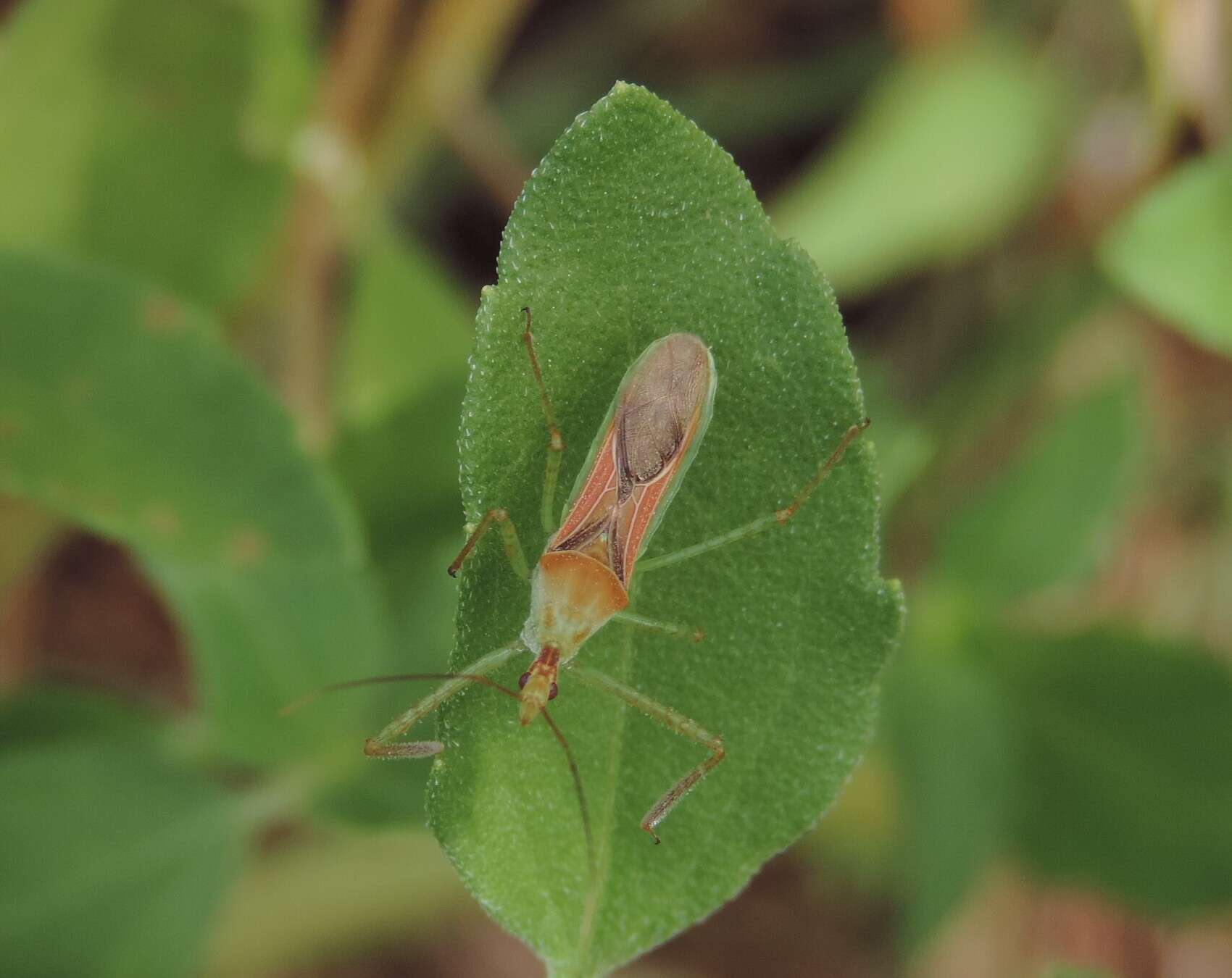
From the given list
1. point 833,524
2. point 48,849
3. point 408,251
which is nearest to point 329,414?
point 408,251

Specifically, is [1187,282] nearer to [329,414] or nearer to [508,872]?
[508,872]

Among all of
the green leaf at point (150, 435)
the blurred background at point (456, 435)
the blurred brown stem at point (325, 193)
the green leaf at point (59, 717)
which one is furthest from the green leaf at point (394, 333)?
the green leaf at point (150, 435)

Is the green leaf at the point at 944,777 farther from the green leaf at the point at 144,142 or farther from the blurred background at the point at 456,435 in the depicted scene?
the green leaf at the point at 144,142

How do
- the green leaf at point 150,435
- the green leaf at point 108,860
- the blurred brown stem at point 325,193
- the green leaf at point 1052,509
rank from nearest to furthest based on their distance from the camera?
1. the green leaf at point 150,435
2. the green leaf at point 108,860
3. the green leaf at point 1052,509
4. the blurred brown stem at point 325,193

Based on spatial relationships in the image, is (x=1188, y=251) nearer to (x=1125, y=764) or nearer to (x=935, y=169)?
(x=1125, y=764)

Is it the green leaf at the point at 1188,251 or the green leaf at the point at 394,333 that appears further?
the green leaf at the point at 394,333

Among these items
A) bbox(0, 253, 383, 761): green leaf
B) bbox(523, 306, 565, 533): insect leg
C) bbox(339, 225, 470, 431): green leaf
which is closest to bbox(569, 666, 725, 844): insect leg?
bbox(523, 306, 565, 533): insect leg

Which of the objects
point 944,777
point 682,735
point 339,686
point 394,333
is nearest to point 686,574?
point 682,735

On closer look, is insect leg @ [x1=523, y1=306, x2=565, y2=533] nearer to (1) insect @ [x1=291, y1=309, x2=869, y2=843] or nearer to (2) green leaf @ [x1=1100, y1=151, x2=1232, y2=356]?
(1) insect @ [x1=291, y1=309, x2=869, y2=843]
